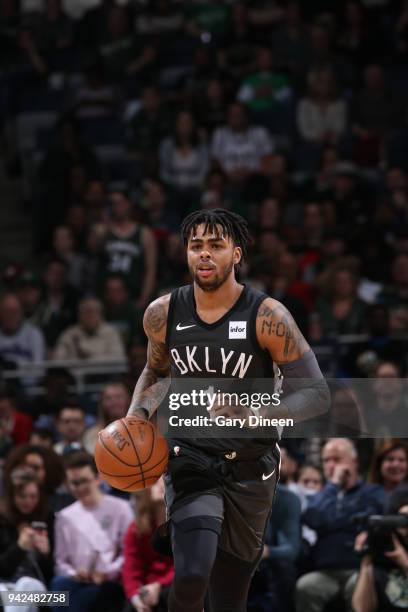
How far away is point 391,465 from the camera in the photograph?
7934 mm

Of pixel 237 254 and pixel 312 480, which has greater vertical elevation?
Answer: pixel 237 254

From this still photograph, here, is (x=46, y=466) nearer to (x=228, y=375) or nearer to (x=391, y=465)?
(x=391, y=465)

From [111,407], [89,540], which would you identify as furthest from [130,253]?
[89,540]

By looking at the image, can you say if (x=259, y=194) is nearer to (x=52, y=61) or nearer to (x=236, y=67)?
(x=236, y=67)

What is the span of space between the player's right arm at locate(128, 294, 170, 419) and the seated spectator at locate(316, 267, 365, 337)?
504 cm

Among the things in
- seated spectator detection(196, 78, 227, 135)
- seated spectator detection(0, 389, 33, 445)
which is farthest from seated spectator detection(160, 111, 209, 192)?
seated spectator detection(0, 389, 33, 445)

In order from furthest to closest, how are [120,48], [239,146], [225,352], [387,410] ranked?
[120,48], [239,146], [387,410], [225,352]

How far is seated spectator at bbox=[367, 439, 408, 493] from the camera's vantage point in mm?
7902

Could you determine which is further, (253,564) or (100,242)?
(100,242)

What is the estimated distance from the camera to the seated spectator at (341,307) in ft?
35.9

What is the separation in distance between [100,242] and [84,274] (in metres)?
0.39

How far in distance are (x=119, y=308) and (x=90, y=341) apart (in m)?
0.61

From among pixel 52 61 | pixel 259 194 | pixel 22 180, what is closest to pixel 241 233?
pixel 259 194

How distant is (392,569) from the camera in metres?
7.20
